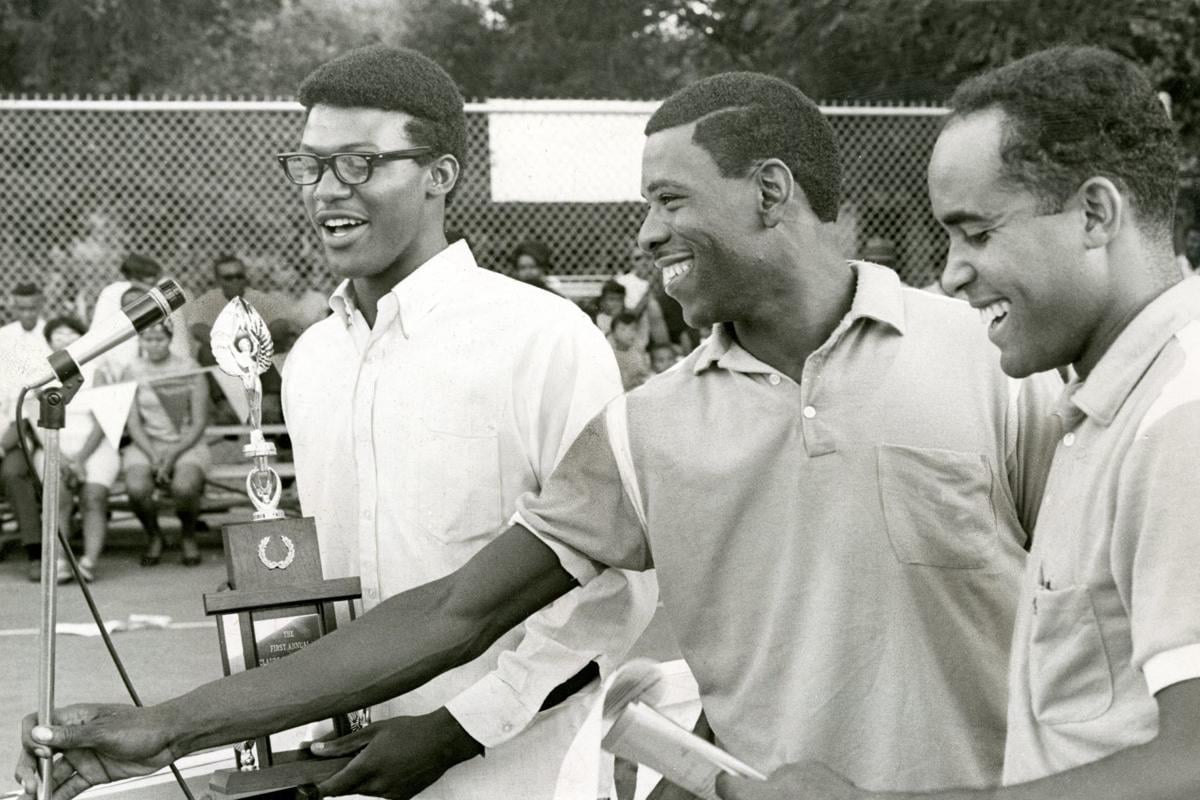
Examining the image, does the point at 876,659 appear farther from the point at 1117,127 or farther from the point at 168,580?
the point at 168,580

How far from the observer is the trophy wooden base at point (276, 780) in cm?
247

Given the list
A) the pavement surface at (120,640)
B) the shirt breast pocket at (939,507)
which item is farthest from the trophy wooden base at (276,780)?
the pavement surface at (120,640)

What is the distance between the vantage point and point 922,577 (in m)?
2.30

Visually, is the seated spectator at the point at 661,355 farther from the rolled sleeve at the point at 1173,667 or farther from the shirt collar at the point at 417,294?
the rolled sleeve at the point at 1173,667

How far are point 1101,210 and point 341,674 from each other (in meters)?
1.37

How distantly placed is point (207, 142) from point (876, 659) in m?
9.39

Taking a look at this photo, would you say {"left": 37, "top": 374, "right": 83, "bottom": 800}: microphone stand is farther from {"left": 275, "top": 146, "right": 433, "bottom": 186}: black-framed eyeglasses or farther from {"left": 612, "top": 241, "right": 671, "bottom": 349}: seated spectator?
{"left": 612, "top": 241, "right": 671, "bottom": 349}: seated spectator

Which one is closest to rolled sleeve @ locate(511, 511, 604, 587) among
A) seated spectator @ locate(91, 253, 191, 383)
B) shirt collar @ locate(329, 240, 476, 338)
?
shirt collar @ locate(329, 240, 476, 338)

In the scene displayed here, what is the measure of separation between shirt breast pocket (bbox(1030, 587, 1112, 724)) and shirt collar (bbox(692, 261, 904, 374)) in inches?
28.1

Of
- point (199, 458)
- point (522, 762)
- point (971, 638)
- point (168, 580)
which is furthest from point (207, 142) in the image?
point (971, 638)

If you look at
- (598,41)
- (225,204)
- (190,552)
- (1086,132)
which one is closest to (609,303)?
(225,204)

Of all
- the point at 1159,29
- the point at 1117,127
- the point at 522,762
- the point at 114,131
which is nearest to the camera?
Answer: the point at 1117,127

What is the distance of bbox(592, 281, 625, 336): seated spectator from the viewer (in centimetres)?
1069

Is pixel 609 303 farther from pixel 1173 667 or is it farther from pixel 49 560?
pixel 1173 667
